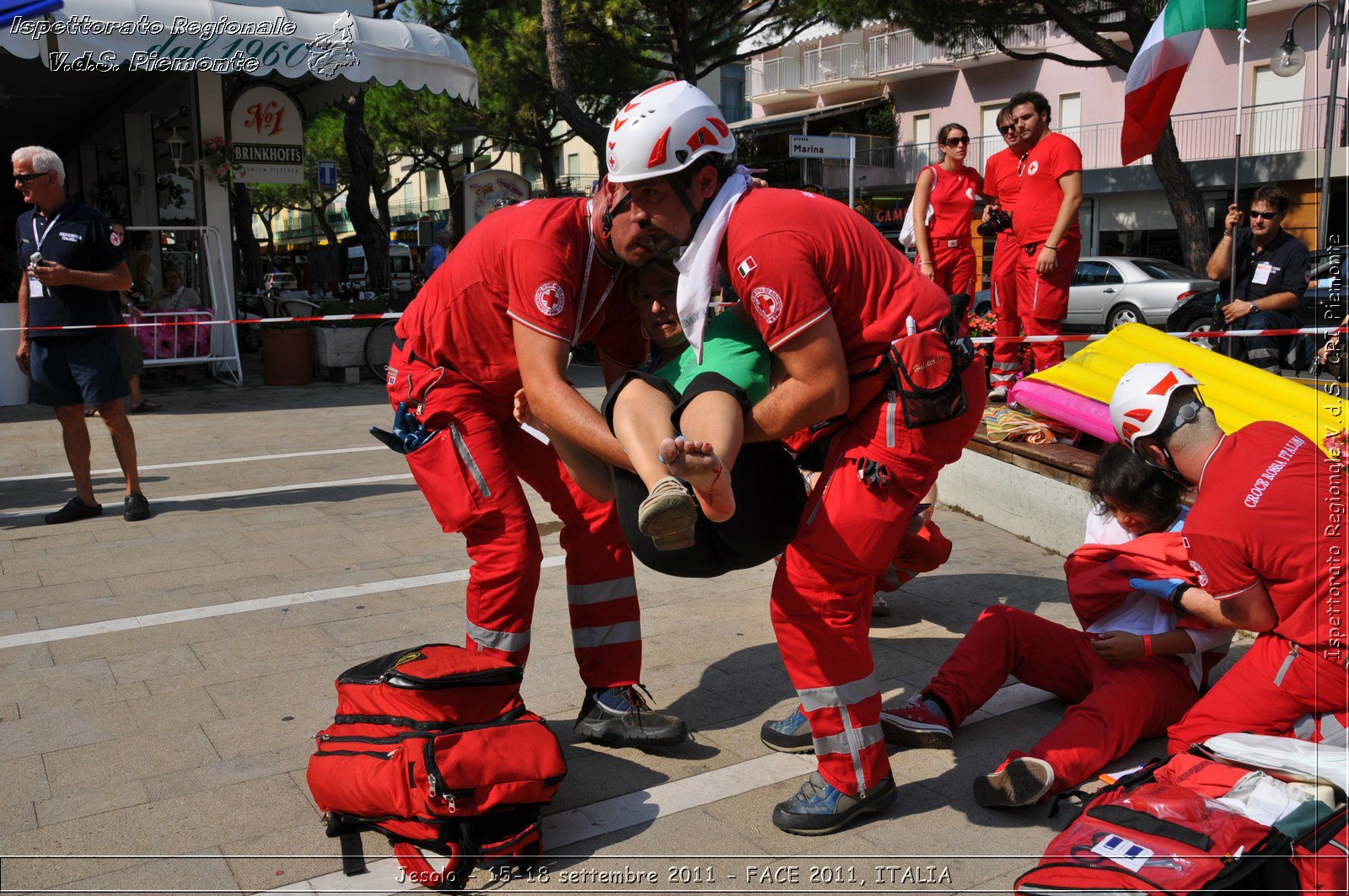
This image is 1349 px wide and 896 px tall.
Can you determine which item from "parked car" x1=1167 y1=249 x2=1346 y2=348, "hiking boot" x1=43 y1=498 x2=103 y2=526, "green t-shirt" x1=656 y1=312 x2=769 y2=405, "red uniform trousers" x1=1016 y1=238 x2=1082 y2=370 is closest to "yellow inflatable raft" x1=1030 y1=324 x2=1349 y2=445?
"parked car" x1=1167 y1=249 x2=1346 y2=348

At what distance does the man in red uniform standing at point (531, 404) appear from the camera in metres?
3.32

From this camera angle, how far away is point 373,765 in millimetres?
3092

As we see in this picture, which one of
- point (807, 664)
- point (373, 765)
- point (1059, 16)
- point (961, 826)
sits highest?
point (1059, 16)

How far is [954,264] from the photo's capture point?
364 inches

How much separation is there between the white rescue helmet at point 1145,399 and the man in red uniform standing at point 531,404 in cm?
139

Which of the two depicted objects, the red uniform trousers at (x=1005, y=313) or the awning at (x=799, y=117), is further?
the awning at (x=799, y=117)

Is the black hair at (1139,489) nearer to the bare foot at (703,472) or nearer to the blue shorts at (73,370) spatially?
the bare foot at (703,472)

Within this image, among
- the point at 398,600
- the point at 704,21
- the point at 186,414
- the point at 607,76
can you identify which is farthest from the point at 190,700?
the point at 607,76

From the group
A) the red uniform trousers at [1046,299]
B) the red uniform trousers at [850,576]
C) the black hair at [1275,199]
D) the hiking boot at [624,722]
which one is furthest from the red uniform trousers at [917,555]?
the black hair at [1275,199]

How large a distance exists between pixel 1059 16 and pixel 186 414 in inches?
647

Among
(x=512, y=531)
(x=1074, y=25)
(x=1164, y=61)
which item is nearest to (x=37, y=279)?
(x=512, y=531)

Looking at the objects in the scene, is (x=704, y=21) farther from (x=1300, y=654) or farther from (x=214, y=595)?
(x=1300, y=654)

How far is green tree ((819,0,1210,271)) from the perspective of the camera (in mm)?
19547

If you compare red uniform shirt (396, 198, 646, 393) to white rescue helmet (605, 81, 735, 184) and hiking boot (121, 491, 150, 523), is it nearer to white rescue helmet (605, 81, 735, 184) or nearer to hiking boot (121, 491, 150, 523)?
white rescue helmet (605, 81, 735, 184)
